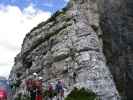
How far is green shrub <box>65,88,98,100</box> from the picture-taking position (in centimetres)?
5566

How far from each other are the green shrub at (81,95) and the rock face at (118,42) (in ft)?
74.1

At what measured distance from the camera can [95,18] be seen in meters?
80.1

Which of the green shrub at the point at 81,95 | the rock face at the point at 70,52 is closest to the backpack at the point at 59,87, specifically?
the green shrub at the point at 81,95

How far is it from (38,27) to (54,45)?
30.8 ft

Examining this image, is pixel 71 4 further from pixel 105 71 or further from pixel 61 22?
pixel 105 71

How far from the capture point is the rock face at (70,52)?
6294cm

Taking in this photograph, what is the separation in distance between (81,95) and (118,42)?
29.2m

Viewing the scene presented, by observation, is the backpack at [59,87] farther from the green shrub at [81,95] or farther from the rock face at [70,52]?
the rock face at [70,52]

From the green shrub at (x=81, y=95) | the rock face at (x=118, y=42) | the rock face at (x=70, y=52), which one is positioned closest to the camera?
the green shrub at (x=81, y=95)

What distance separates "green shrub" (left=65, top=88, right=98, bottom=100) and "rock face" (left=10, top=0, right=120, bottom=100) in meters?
1.80

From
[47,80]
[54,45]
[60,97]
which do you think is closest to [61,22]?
[54,45]

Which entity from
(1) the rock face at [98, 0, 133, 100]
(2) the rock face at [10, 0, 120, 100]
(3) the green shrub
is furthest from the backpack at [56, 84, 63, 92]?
(1) the rock face at [98, 0, 133, 100]

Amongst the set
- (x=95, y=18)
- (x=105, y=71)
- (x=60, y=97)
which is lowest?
(x=60, y=97)

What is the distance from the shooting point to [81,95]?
5634cm
